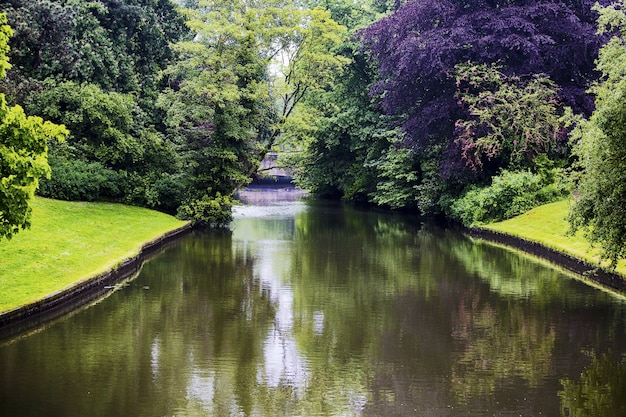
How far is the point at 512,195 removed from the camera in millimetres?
32156

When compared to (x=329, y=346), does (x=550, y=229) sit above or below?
above

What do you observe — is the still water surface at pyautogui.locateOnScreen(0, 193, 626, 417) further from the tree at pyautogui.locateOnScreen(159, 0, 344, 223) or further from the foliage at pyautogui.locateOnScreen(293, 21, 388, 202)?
the foliage at pyautogui.locateOnScreen(293, 21, 388, 202)

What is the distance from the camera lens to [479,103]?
33031mm

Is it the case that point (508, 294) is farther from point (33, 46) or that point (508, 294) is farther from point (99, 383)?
point (33, 46)

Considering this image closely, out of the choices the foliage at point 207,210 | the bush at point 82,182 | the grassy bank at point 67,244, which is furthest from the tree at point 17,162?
the foliage at point 207,210

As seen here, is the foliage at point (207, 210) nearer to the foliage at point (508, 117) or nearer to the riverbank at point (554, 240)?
the foliage at point (508, 117)

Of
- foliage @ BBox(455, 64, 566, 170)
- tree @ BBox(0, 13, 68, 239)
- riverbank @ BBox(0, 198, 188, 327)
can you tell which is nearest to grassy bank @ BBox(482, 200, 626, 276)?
foliage @ BBox(455, 64, 566, 170)

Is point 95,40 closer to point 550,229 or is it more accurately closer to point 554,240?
point 550,229

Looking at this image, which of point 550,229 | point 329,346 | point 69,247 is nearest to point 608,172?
point 329,346

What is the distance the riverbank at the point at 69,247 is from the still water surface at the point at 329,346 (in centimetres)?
86

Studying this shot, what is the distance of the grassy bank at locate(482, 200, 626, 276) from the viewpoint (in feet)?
73.2

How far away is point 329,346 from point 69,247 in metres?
10.4

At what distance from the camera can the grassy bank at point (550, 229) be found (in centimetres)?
2232

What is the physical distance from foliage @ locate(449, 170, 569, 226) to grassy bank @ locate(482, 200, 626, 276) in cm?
92
